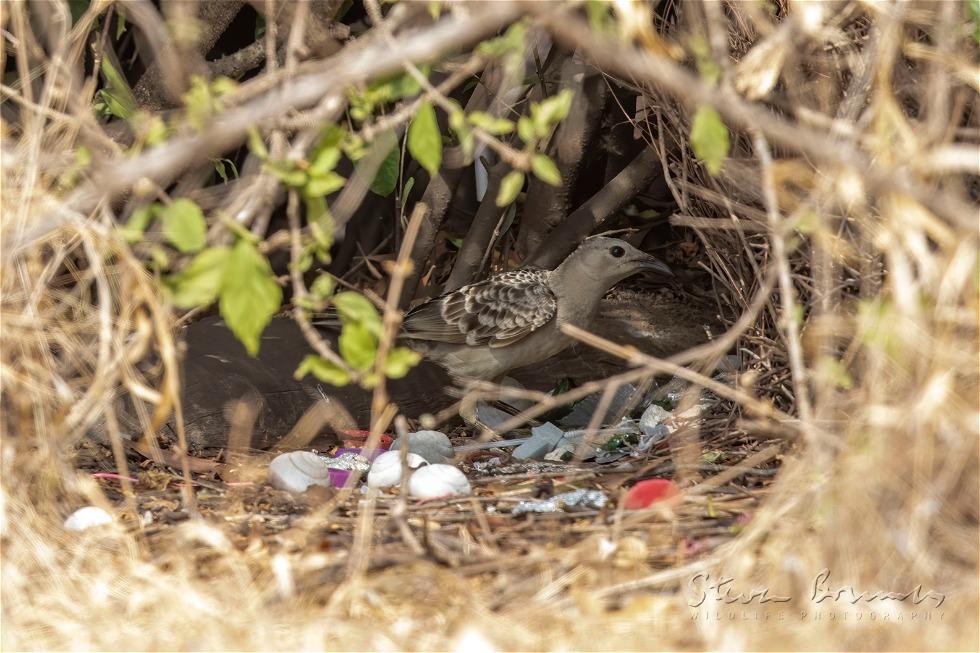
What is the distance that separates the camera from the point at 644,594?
2.82 meters

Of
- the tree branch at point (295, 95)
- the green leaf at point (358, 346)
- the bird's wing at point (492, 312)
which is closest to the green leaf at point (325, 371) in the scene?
the green leaf at point (358, 346)

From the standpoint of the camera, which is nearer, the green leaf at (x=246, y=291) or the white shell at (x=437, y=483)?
the green leaf at (x=246, y=291)

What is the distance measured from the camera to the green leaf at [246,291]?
2.59 metres

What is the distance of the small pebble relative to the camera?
15.5ft

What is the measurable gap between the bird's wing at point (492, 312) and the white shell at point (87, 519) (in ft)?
8.98

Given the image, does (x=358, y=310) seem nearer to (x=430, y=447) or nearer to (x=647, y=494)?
(x=647, y=494)

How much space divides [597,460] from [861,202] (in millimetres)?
1893

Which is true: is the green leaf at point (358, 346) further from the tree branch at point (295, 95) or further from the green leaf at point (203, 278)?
the tree branch at point (295, 95)

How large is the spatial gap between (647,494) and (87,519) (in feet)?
5.39

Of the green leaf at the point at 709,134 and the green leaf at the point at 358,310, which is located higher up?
the green leaf at the point at 709,134

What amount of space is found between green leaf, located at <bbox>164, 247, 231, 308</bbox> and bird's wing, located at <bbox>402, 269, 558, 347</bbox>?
319 centimetres

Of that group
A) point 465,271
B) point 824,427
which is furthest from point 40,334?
point 465,271

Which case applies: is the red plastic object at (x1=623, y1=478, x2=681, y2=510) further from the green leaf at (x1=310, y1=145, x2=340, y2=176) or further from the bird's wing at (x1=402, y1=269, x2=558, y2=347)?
the bird's wing at (x1=402, y1=269, x2=558, y2=347)

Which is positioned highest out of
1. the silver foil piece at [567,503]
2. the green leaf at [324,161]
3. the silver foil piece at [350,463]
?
the green leaf at [324,161]
